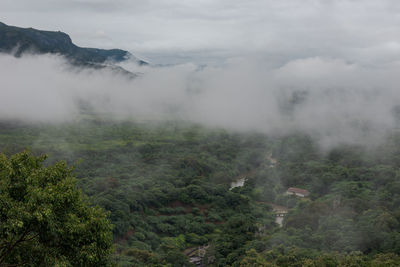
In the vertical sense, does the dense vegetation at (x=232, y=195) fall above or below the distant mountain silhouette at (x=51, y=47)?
below

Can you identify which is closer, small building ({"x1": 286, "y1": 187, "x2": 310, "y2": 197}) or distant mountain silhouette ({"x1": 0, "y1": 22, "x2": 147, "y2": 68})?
small building ({"x1": 286, "y1": 187, "x2": 310, "y2": 197})

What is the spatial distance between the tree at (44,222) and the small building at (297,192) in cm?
3645

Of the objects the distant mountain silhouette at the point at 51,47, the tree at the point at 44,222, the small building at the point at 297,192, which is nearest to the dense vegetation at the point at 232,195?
the small building at the point at 297,192

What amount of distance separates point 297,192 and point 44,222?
3845 centimetres

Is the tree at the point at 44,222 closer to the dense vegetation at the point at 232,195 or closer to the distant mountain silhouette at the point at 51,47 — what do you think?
the dense vegetation at the point at 232,195

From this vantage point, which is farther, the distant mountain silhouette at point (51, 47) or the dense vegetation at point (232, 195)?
the distant mountain silhouette at point (51, 47)

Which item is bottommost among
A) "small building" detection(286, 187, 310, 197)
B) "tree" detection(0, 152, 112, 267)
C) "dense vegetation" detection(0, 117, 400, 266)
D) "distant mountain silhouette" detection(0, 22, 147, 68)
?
"small building" detection(286, 187, 310, 197)

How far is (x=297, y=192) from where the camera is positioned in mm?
41969

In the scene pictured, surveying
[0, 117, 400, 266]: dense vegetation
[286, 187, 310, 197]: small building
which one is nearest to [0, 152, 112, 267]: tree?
[0, 117, 400, 266]: dense vegetation

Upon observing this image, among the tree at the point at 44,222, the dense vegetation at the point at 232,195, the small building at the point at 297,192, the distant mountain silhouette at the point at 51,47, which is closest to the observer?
the tree at the point at 44,222

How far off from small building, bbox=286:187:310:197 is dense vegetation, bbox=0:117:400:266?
128cm

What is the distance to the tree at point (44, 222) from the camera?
23.9 feet

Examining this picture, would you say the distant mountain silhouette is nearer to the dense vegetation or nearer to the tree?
the dense vegetation

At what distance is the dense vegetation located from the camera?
23.7m
